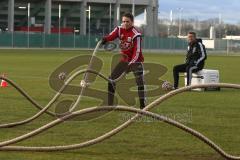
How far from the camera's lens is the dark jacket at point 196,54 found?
19125mm

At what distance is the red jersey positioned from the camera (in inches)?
511

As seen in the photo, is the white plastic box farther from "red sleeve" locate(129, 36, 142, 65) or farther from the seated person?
"red sleeve" locate(129, 36, 142, 65)

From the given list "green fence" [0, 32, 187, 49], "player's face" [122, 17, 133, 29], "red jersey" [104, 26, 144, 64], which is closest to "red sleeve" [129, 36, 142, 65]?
"red jersey" [104, 26, 144, 64]

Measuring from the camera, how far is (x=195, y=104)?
51.7ft

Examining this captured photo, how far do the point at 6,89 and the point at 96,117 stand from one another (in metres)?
7.86

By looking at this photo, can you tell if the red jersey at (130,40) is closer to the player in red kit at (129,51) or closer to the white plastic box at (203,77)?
the player in red kit at (129,51)

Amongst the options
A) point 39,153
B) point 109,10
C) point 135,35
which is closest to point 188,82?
point 135,35

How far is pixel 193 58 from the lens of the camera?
1941 centimetres

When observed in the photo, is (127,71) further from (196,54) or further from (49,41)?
(49,41)

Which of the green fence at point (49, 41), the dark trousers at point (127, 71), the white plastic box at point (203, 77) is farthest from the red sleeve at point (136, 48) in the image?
the green fence at point (49, 41)

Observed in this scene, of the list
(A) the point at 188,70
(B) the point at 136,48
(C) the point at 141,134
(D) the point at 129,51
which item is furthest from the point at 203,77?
(C) the point at 141,134

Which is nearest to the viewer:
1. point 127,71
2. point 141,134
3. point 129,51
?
point 141,134

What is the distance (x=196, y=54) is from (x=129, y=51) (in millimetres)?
6455

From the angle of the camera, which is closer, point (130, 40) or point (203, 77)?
point (130, 40)
